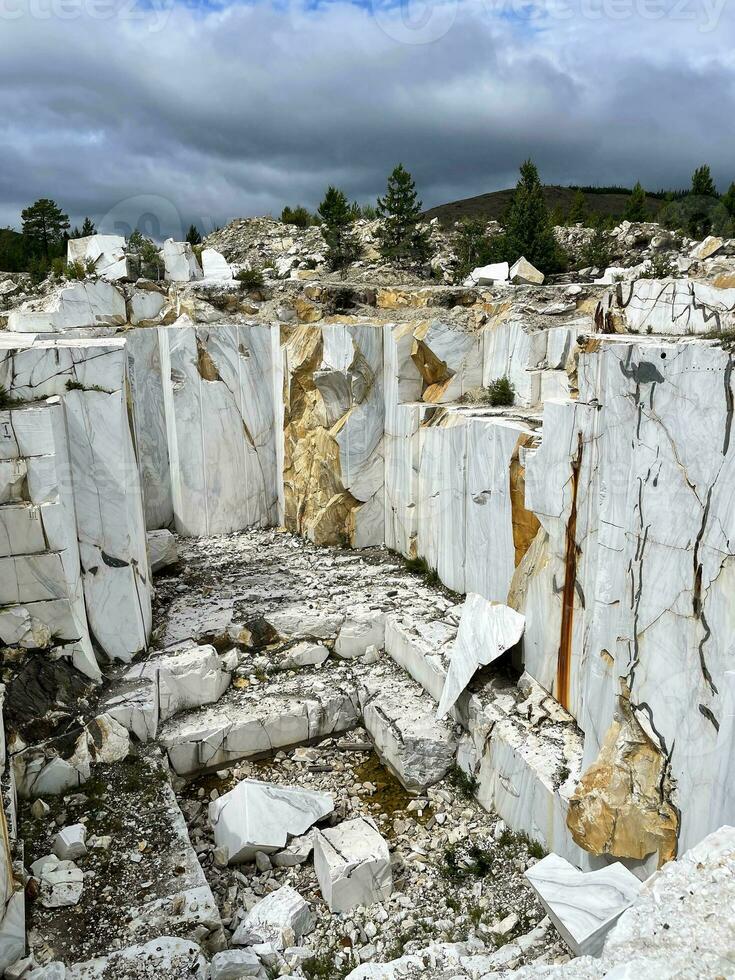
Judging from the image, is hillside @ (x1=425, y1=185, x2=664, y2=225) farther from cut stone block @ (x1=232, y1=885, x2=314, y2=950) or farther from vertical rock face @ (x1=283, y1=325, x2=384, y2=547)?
cut stone block @ (x1=232, y1=885, x2=314, y2=950)

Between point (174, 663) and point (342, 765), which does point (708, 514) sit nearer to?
point (342, 765)

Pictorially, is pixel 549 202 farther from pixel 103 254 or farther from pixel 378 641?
pixel 378 641

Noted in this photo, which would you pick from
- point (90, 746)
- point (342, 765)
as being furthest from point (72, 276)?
point (342, 765)

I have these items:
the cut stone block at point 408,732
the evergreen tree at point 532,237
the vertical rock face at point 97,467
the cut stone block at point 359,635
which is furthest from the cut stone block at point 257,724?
the evergreen tree at point 532,237

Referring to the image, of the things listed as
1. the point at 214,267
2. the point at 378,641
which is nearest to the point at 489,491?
the point at 378,641

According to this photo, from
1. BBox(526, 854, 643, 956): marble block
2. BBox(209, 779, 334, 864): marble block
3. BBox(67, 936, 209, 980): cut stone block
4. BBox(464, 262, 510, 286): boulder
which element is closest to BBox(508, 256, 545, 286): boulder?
BBox(464, 262, 510, 286): boulder

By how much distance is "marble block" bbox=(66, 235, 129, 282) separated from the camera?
1037 centimetres

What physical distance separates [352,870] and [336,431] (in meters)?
5.08

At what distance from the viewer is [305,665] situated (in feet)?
21.8

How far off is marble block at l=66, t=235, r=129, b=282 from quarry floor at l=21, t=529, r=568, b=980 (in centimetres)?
562

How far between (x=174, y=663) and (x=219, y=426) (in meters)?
3.91

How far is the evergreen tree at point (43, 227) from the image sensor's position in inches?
673

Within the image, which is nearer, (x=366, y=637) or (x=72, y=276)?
(x=366, y=637)

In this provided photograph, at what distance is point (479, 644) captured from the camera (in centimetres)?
579
